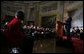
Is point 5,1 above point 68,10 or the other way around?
above

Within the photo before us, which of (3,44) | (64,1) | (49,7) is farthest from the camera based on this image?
(49,7)

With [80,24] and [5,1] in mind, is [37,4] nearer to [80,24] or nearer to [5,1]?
[5,1]

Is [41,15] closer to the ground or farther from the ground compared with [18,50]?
farther from the ground

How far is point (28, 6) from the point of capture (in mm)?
15359

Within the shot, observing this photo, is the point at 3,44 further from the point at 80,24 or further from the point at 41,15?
the point at 41,15

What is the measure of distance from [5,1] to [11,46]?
1419 cm

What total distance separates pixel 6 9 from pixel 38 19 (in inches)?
204

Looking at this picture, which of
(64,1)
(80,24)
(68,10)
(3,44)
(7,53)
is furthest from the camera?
(64,1)

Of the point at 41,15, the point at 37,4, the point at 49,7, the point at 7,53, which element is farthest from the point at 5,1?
the point at 7,53

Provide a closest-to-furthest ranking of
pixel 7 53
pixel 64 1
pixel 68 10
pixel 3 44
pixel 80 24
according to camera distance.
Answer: pixel 3 44 → pixel 7 53 → pixel 80 24 → pixel 68 10 → pixel 64 1

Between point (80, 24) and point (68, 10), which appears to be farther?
point (68, 10)

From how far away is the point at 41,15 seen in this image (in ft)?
46.9

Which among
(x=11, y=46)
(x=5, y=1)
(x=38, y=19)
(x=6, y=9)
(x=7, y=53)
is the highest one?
(x=5, y=1)

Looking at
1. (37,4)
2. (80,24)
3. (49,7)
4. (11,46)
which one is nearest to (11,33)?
(11,46)
